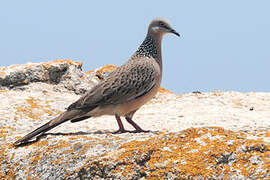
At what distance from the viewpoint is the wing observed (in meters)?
7.30

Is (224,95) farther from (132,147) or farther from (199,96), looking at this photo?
(132,147)

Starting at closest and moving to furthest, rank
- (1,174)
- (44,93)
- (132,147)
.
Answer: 1. (132,147)
2. (1,174)
3. (44,93)

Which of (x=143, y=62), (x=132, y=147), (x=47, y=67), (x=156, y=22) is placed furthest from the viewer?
(x=47, y=67)

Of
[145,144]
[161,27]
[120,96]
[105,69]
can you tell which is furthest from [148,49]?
[105,69]

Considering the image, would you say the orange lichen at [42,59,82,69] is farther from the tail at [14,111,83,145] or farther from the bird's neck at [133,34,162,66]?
the tail at [14,111,83,145]

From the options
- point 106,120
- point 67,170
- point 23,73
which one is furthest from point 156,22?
point 23,73

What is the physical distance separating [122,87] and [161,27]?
1989 millimetres

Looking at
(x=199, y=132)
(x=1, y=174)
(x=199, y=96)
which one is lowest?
(x=1, y=174)

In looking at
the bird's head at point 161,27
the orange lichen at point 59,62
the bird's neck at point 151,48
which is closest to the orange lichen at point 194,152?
the bird's neck at point 151,48

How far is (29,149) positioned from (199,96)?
→ 20.1 ft

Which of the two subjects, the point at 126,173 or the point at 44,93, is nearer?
the point at 126,173

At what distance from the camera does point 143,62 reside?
8.06 m

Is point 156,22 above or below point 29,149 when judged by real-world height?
above

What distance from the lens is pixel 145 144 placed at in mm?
5660
